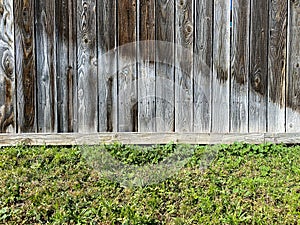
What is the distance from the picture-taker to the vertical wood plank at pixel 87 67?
3797mm

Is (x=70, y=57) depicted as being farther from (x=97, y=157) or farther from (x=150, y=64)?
(x=97, y=157)

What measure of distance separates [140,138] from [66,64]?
1053mm

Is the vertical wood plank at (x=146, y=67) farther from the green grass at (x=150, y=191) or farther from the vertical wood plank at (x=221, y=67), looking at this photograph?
the vertical wood plank at (x=221, y=67)


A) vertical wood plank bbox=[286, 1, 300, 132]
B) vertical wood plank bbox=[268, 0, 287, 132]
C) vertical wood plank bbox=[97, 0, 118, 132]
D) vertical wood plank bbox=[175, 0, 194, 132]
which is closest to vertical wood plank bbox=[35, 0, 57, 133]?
vertical wood plank bbox=[97, 0, 118, 132]

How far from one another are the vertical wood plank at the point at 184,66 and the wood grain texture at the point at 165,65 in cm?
5

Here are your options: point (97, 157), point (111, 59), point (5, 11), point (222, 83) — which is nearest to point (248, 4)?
point (222, 83)

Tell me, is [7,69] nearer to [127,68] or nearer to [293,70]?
[127,68]

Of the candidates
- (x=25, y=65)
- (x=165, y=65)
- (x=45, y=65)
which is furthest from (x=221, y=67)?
(x=25, y=65)

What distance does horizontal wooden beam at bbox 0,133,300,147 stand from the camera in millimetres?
3844

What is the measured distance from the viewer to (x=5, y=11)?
376cm

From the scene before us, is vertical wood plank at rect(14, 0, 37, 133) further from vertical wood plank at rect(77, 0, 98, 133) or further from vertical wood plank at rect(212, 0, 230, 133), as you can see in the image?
vertical wood plank at rect(212, 0, 230, 133)

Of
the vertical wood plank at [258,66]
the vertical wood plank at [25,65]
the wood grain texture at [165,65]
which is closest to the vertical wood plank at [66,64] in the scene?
the vertical wood plank at [25,65]

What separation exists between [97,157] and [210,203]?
1282 mm

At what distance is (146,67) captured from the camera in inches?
152
